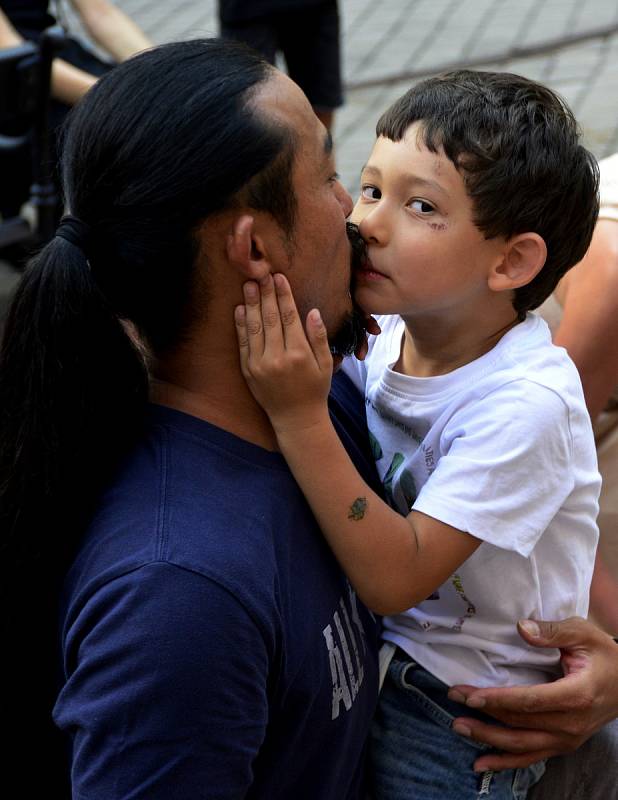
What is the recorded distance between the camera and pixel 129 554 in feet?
4.54

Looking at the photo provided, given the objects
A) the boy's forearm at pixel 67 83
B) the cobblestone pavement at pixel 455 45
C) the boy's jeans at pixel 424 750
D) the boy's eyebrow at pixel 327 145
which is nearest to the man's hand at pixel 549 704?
the boy's jeans at pixel 424 750

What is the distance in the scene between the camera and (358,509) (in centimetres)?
165

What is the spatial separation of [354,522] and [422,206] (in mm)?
556

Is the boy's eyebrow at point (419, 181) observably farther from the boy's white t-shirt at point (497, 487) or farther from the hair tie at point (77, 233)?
the hair tie at point (77, 233)

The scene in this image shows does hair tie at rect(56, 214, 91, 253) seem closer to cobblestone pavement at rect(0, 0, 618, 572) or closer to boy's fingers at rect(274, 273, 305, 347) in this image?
boy's fingers at rect(274, 273, 305, 347)

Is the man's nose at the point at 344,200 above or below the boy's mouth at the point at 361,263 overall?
above

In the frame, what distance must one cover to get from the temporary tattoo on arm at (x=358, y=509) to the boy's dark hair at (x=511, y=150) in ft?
1.70

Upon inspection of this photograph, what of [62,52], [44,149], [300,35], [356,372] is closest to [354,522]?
[356,372]

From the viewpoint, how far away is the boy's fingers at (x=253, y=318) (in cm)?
158

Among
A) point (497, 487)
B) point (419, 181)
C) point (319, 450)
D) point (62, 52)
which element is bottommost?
point (62, 52)

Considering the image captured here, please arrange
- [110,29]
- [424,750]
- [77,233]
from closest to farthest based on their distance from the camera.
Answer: [77,233] < [424,750] < [110,29]

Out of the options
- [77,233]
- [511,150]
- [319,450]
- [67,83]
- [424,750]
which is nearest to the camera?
[77,233]

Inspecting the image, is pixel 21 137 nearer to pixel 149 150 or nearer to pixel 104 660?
pixel 149 150

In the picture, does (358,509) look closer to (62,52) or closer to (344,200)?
(344,200)
